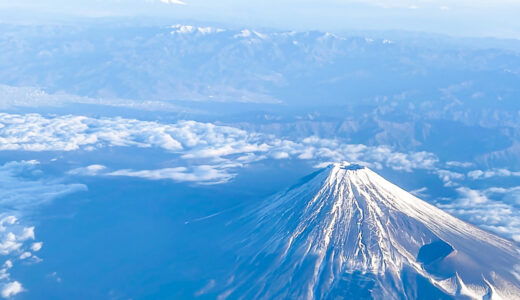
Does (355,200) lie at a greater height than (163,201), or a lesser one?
greater

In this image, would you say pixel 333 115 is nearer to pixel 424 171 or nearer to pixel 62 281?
pixel 424 171

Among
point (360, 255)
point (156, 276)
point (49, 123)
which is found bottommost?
point (49, 123)

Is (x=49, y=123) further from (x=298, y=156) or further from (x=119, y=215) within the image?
(x=119, y=215)

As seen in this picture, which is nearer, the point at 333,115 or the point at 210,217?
the point at 210,217

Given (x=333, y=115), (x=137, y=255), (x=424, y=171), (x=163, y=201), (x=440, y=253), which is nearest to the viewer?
(x=440, y=253)

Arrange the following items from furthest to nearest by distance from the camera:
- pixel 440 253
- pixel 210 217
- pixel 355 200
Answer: pixel 210 217 → pixel 355 200 → pixel 440 253

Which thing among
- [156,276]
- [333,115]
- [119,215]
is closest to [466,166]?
[333,115]
